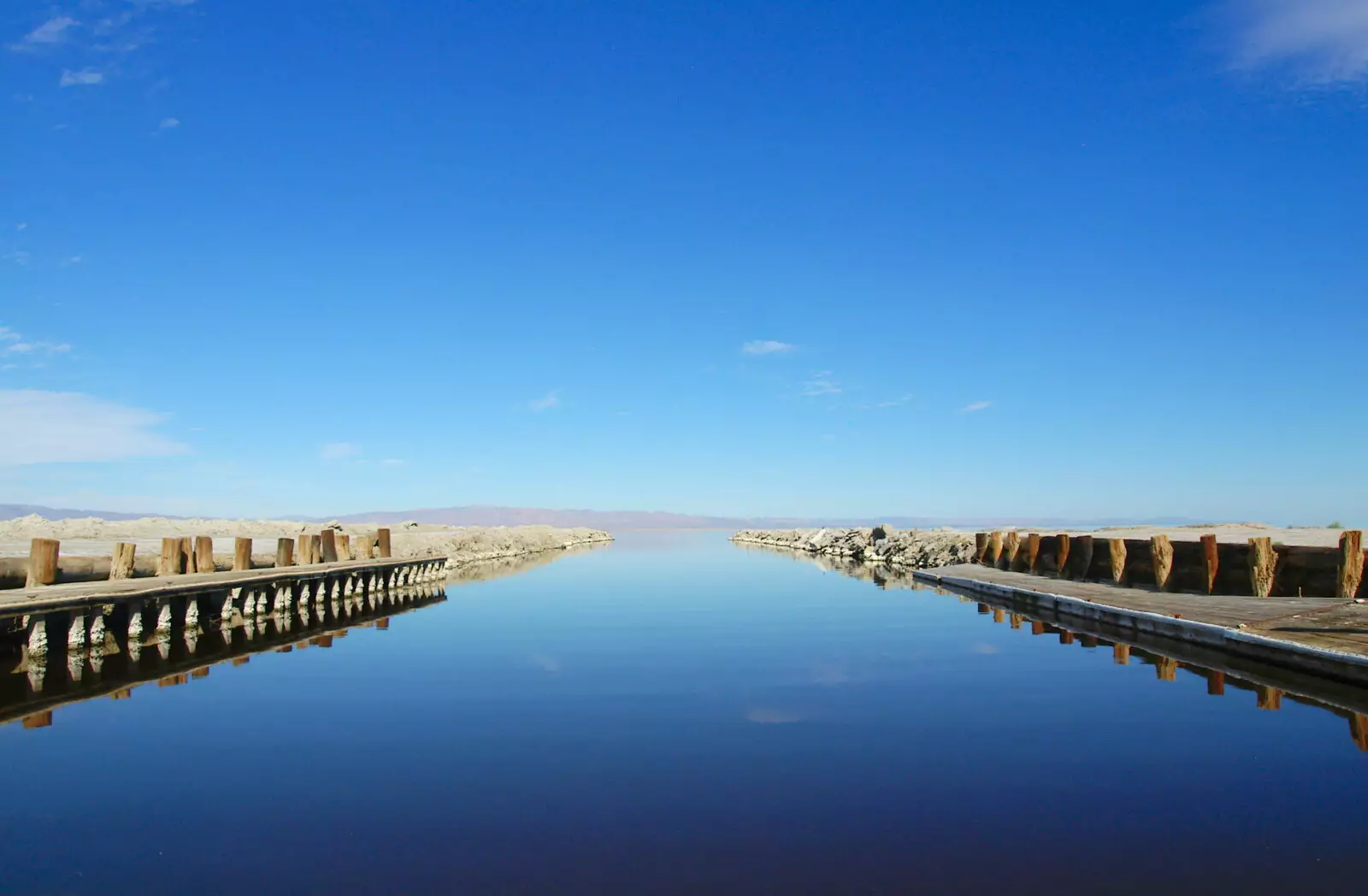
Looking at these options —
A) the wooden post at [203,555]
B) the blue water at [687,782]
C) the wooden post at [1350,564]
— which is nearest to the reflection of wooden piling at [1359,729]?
the blue water at [687,782]

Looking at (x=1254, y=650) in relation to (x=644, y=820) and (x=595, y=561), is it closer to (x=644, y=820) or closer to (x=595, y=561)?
(x=644, y=820)

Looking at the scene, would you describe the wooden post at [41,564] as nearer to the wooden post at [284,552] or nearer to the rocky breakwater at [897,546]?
the wooden post at [284,552]

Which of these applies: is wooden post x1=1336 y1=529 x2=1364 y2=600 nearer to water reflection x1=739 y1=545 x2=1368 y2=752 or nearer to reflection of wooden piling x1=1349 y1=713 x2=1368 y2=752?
water reflection x1=739 y1=545 x2=1368 y2=752

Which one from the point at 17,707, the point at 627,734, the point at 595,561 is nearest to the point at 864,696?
the point at 627,734

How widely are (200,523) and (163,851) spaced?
69.4 m

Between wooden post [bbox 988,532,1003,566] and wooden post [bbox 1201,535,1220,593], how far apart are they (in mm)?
17220

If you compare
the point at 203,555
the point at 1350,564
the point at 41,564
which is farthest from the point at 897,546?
the point at 41,564

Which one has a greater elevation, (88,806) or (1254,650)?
(1254,650)

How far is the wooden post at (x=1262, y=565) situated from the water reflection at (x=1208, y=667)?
3476 mm

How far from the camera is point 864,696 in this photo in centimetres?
1352

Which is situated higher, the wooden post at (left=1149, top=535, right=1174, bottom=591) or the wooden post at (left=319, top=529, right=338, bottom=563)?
the wooden post at (left=1149, top=535, right=1174, bottom=591)

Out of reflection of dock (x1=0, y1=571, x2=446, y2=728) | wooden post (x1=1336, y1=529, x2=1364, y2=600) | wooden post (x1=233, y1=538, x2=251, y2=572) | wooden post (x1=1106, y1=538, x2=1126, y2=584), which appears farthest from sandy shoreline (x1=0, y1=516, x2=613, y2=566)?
wooden post (x1=1336, y1=529, x2=1364, y2=600)

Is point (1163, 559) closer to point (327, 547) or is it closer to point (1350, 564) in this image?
point (1350, 564)

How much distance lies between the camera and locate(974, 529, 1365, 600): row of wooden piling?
1825cm
